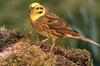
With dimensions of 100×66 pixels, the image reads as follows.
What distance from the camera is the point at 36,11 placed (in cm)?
835

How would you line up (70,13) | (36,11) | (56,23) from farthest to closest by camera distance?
1. (70,13)
2. (56,23)
3. (36,11)

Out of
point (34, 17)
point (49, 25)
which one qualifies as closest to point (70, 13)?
point (49, 25)

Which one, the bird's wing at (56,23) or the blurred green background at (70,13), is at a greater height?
the bird's wing at (56,23)

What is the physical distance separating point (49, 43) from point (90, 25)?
277 inches

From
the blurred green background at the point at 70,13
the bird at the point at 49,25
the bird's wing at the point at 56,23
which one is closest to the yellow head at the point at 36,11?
the bird at the point at 49,25

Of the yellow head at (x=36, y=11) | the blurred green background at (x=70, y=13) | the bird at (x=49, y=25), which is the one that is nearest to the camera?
the yellow head at (x=36, y=11)

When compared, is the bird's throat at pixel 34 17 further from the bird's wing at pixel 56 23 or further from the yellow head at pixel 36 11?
the bird's wing at pixel 56 23

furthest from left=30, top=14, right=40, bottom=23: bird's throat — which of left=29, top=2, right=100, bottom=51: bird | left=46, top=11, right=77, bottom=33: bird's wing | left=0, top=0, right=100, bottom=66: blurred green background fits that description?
left=0, top=0, right=100, bottom=66: blurred green background

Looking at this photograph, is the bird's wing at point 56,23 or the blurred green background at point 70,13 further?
the blurred green background at point 70,13

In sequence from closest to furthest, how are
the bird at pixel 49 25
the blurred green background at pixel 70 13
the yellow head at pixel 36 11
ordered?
1. the yellow head at pixel 36 11
2. the bird at pixel 49 25
3. the blurred green background at pixel 70 13

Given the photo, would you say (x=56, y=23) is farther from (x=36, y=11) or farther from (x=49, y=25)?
(x=36, y=11)

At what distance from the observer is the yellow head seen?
328 inches

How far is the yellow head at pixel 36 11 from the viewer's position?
27.3 feet

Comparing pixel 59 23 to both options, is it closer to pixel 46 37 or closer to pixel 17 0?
pixel 46 37
